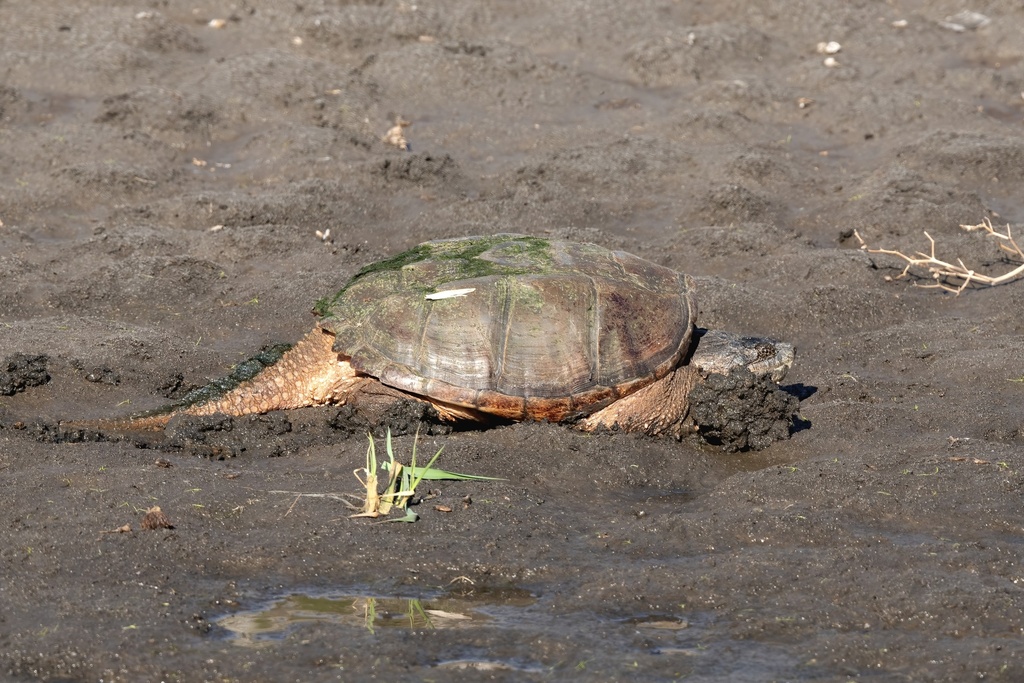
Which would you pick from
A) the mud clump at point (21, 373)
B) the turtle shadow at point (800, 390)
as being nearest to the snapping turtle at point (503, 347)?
the turtle shadow at point (800, 390)

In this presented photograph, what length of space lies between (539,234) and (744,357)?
8.66 ft

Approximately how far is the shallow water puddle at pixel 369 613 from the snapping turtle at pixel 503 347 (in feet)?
4.78

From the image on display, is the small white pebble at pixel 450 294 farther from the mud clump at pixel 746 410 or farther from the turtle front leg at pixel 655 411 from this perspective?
the mud clump at pixel 746 410

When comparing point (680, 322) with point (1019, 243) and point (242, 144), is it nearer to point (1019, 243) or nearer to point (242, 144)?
point (1019, 243)

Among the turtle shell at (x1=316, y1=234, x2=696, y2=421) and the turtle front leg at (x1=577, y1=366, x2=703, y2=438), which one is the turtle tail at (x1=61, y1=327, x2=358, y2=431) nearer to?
the turtle shell at (x1=316, y1=234, x2=696, y2=421)

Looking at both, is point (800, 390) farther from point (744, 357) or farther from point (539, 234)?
point (539, 234)

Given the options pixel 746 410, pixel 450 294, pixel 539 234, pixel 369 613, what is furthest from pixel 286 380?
pixel 539 234

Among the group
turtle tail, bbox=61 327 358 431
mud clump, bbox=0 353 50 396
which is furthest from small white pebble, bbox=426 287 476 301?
mud clump, bbox=0 353 50 396

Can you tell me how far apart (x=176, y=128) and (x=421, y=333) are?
211 inches

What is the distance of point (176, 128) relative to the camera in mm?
9625

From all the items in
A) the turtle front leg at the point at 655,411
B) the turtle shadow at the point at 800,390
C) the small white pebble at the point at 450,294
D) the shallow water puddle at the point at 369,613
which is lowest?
the turtle shadow at the point at 800,390

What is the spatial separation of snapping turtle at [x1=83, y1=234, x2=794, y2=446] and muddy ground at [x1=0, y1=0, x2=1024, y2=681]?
0.72 feet

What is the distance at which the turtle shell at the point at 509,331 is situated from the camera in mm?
5129

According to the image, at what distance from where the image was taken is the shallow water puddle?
11.7 feet
